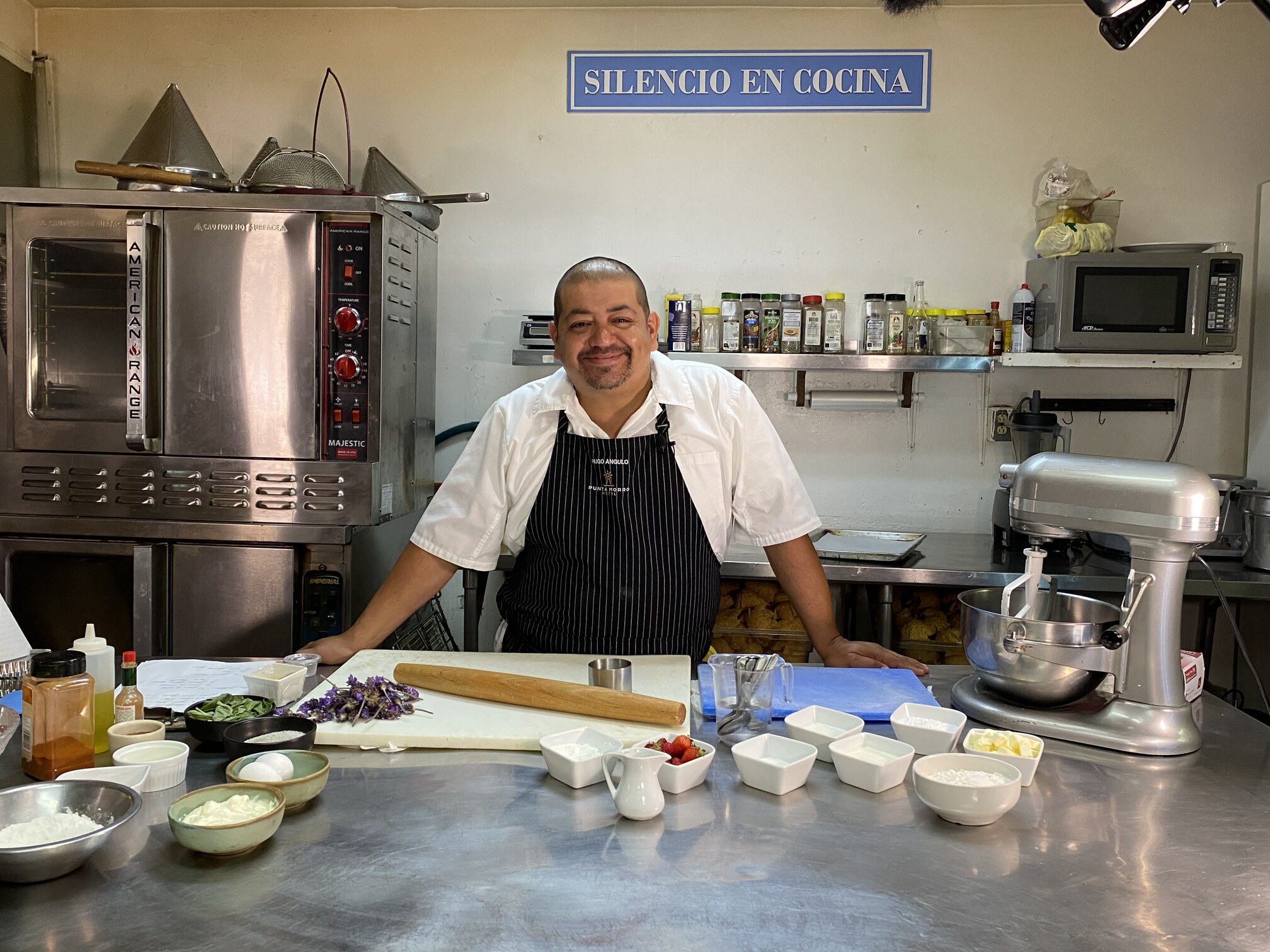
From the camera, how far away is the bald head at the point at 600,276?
8.75ft

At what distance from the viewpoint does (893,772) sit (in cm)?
161

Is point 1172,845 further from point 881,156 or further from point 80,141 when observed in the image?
point 80,141

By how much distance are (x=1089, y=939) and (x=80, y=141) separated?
4.57 metres

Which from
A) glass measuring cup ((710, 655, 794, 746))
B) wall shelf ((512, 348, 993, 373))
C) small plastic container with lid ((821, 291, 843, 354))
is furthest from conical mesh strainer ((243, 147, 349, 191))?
glass measuring cup ((710, 655, 794, 746))

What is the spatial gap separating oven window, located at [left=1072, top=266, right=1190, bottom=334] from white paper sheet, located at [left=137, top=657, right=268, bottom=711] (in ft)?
9.83

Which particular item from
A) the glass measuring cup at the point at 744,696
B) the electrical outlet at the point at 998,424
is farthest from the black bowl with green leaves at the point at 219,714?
the electrical outlet at the point at 998,424

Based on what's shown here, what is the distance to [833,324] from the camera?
3.98 metres

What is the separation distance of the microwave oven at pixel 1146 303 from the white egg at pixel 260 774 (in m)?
3.13

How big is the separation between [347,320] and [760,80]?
1944 millimetres

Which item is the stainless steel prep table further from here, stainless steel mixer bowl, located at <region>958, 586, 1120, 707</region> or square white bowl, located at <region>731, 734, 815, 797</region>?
square white bowl, located at <region>731, 734, 815, 797</region>

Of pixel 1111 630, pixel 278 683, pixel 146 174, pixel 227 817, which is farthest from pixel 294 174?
pixel 1111 630

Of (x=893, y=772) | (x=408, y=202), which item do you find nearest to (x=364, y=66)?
(x=408, y=202)

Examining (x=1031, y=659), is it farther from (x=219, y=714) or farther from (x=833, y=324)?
(x=833, y=324)

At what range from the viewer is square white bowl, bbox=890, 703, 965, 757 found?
67.1 inches
